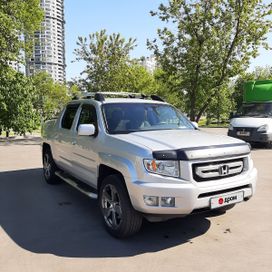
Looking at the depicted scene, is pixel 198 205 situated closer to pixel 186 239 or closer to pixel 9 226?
pixel 186 239

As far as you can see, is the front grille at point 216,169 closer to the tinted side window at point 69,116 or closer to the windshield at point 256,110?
the tinted side window at point 69,116

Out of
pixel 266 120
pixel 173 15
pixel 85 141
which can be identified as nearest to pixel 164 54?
A: pixel 173 15

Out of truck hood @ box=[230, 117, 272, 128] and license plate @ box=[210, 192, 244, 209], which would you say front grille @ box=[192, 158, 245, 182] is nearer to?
license plate @ box=[210, 192, 244, 209]

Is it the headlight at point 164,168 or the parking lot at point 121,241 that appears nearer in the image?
the parking lot at point 121,241

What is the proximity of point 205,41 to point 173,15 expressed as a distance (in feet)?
7.67

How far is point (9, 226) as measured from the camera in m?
5.03

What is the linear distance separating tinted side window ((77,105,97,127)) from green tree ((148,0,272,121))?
14.0m

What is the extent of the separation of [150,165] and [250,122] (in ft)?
33.9

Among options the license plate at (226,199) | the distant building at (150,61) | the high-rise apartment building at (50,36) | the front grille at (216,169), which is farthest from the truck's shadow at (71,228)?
the high-rise apartment building at (50,36)

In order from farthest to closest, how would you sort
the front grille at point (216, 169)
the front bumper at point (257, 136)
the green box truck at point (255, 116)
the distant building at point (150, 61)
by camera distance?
the distant building at point (150, 61), the green box truck at point (255, 116), the front bumper at point (257, 136), the front grille at point (216, 169)

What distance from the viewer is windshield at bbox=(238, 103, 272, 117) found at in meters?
14.1

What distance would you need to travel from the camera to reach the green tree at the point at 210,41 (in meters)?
18.5

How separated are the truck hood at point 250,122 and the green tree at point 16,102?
11.0 m

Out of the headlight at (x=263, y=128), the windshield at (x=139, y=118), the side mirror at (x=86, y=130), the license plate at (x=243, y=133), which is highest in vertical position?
the windshield at (x=139, y=118)
